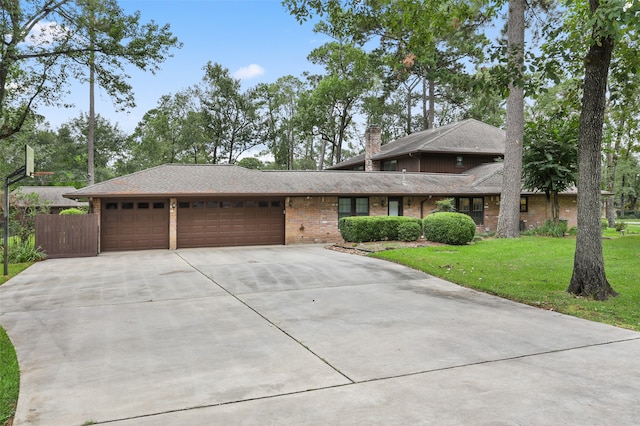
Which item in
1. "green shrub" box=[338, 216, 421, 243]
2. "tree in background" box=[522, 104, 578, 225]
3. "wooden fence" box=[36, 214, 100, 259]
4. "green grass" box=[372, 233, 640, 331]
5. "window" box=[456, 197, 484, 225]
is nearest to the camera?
"green grass" box=[372, 233, 640, 331]

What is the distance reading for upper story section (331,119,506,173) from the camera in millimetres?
26828

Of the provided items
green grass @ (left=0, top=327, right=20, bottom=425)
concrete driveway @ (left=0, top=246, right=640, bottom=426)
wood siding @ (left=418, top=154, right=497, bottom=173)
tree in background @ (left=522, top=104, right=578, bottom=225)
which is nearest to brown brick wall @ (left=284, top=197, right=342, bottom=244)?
wood siding @ (left=418, top=154, right=497, bottom=173)

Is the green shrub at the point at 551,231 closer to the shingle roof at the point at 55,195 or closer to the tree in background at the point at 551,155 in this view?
the tree in background at the point at 551,155

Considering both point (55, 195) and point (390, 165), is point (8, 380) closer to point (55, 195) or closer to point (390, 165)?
point (390, 165)

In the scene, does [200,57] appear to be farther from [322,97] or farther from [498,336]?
[498,336]

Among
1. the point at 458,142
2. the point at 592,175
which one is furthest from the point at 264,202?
the point at 458,142

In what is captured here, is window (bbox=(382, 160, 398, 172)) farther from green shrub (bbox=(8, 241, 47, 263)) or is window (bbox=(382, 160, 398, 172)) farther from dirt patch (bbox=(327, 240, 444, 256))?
green shrub (bbox=(8, 241, 47, 263))

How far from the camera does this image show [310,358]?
5.04 m

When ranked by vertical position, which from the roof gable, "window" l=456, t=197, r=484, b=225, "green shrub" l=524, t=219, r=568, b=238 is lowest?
"green shrub" l=524, t=219, r=568, b=238

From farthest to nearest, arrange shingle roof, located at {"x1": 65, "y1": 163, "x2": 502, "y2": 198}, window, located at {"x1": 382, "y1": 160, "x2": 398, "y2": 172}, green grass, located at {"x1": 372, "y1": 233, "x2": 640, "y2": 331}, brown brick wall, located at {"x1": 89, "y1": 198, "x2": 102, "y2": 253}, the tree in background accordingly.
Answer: window, located at {"x1": 382, "y1": 160, "x2": 398, "y2": 172} → the tree in background → shingle roof, located at {"x1": 65, "y1": 163, "x2": 502, "y2": 198} → brown brick wall, located at {"x1": 89, "y1": 198, "x2": 102, "y2": 253} → green grass, located at {"x1": 372, "y1": 233, "x2": 640, "y2": 331}

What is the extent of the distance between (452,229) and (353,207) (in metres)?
5.82

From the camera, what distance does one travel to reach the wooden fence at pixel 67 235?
15.7 m

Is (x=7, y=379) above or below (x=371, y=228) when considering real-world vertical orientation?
below

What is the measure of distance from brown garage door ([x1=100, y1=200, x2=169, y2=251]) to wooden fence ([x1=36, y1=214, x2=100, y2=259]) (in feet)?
4.58
